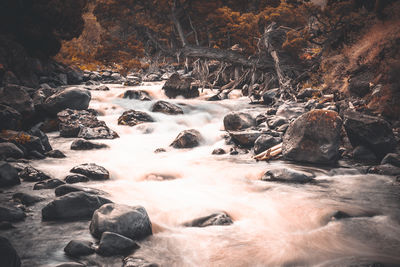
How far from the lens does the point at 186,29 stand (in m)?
22.9

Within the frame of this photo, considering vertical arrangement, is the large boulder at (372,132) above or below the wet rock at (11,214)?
above

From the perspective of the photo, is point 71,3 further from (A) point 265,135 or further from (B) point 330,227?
(B) point 330,227

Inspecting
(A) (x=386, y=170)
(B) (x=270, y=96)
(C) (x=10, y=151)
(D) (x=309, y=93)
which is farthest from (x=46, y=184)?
→ (B) (x=270, y=96)

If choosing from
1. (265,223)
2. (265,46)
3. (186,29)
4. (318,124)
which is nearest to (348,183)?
(318,124)

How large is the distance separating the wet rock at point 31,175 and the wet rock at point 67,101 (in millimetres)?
5593

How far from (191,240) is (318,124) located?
4.41 metres

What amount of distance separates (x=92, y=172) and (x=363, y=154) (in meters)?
5.95

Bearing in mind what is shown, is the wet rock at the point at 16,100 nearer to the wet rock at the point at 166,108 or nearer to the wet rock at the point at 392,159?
the wet rock at the point at 166,108

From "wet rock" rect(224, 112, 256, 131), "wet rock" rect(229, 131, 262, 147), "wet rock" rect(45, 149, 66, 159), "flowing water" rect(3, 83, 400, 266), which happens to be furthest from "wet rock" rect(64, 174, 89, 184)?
"wet rock" rect(224, 112, 256, 131)

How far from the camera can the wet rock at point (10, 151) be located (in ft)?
20.5

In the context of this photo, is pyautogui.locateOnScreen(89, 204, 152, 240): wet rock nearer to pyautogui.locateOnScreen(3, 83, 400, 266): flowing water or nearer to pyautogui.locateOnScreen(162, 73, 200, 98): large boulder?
pyautogui.locateOnScreen(3, 83, 400, 266): flowing water

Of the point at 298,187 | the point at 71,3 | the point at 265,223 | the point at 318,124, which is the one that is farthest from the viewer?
the point at 71,3

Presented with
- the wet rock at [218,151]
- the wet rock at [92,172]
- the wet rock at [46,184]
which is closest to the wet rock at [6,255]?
the wet rock at [46,184]

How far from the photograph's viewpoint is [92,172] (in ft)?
18.7
